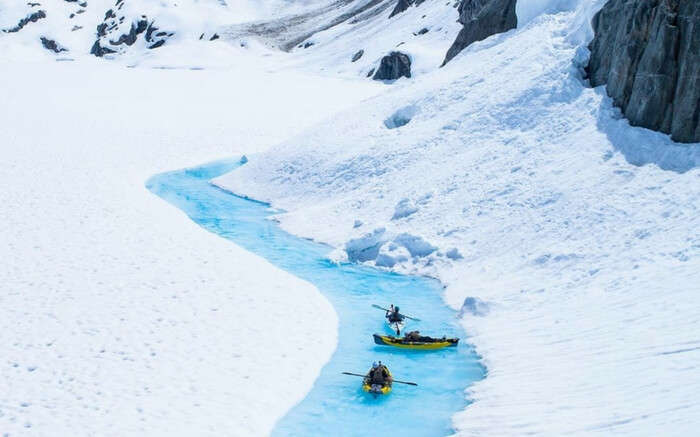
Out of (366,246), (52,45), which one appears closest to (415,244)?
(366,246)

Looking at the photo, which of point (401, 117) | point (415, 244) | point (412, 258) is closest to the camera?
point (412, 258)

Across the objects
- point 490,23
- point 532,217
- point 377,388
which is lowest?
point 377,388

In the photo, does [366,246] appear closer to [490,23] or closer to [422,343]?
[422,343]

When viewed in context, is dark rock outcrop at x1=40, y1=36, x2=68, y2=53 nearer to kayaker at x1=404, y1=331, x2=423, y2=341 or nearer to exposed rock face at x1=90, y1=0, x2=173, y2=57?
exposed rock face at x1=90, y1=0, x2=173, y2=57

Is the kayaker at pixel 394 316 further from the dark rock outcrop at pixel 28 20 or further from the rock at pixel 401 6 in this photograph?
the dark rock outcrop at pixel 28 20

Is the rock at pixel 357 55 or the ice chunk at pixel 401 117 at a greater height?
the rock at pixel 357 55

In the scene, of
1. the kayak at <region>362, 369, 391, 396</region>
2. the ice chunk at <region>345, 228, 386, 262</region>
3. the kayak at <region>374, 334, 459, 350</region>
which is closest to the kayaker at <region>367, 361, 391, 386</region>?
the kayak at <region>362, 369, 391, 396</region>

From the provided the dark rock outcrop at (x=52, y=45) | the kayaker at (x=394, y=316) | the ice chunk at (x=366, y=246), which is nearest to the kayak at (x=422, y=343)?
the kayaker at (x=394, y=316)

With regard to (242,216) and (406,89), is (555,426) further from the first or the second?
(406,89)
